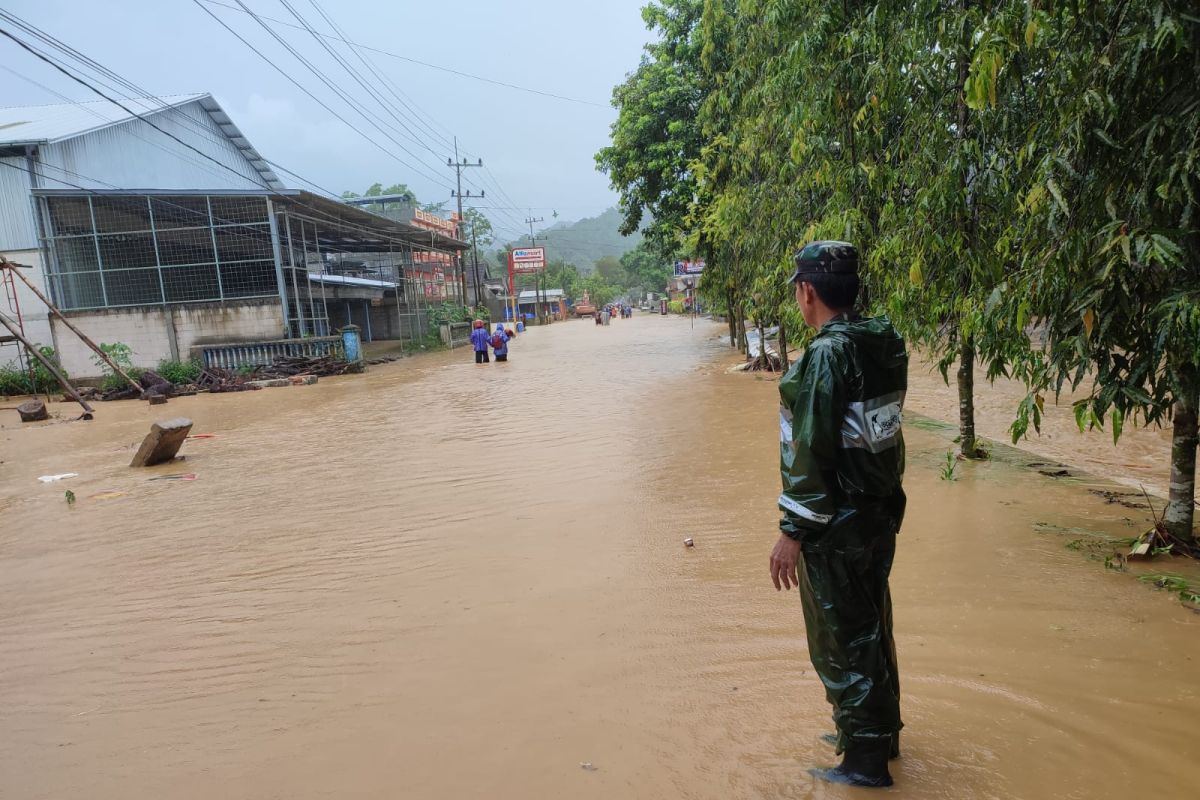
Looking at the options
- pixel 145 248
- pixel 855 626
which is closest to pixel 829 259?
pixel 855 626

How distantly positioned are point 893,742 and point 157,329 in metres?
23.5

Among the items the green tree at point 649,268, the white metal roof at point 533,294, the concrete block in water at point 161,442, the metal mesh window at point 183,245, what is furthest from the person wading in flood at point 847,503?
the green tree at point 649,268

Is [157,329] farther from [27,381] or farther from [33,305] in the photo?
[33,305]

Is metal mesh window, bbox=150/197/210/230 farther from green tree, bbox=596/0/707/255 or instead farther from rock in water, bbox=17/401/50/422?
green tree, bbox=596/0/707/255

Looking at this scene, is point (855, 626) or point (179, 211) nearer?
point (855, 626)

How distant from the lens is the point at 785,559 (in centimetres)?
225

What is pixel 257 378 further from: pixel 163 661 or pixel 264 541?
pixel 163 661

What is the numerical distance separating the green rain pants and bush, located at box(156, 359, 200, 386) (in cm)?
2118

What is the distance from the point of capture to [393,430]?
1081cm

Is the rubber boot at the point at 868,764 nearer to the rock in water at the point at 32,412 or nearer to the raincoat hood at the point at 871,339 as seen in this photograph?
the raincoat hood at the point at 871,339

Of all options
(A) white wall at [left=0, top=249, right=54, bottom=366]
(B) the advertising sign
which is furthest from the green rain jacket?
(B) the advertising sign

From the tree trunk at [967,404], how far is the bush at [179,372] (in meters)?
19.7

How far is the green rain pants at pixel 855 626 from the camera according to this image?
2.21 metres

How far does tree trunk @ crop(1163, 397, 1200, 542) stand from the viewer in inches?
150
